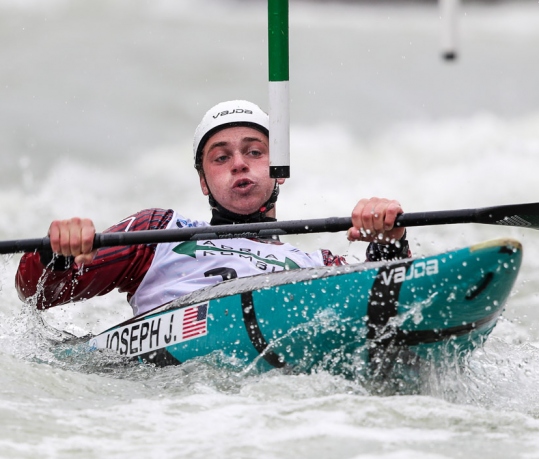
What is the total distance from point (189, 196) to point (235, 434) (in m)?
8.97

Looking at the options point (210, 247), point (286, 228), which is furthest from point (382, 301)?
point (210, 247)

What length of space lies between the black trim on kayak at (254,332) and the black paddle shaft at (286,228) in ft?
1.12

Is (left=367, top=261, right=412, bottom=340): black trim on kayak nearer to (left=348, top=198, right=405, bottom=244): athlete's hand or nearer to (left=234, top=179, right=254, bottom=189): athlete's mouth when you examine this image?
(left=348, top=198, right=405, bottom=244): athlete's hand

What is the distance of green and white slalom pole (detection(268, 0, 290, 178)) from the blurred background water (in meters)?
1.01

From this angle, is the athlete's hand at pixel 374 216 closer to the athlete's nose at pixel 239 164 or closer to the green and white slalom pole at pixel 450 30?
the green and white slalom pole at pixel 450 30

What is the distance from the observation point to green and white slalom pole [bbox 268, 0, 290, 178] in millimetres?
3816

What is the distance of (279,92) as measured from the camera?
3.87m

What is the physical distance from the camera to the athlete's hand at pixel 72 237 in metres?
3.35

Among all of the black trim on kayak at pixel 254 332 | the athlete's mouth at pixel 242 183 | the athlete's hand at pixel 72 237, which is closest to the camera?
the black trim on kayak at pixel 254 332

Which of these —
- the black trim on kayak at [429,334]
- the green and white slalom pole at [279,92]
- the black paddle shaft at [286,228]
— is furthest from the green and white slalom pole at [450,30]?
the black trim on kayak at [429,334]

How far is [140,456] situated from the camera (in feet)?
7.76

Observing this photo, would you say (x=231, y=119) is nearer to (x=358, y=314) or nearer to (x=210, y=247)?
(x=210, y=247)

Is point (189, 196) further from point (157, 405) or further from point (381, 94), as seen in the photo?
point (157, 405)

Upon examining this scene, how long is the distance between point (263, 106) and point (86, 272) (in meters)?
11.1
